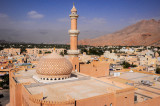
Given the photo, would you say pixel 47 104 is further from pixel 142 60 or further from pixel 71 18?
pixel 142 60

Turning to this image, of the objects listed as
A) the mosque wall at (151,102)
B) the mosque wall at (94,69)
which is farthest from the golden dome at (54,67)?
the mosque wall at (94,69)

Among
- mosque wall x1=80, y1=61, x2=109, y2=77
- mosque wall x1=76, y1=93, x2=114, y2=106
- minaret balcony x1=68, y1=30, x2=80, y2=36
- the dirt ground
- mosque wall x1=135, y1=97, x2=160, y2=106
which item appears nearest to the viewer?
mosque wall x1=76, y1=93, x2=114, y2=106

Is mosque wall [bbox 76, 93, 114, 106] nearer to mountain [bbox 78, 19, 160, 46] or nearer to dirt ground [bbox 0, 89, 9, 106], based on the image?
dirt ground [bbox 0, 89, 9, 106]

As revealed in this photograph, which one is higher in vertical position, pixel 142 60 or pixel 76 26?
pixel 76 26

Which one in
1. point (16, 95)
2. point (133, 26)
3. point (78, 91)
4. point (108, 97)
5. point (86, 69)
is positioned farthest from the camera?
point (133, 26)

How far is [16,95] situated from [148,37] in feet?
390

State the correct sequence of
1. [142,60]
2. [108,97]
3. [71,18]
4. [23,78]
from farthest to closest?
[142,60], [71,18], [23,78], [108,97]

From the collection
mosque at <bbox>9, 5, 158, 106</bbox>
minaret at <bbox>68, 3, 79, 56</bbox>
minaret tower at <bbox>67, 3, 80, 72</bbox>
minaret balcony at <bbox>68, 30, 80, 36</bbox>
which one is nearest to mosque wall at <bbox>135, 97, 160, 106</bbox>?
→ mosque at <bbox>9, 5, 158, 106</bbox>

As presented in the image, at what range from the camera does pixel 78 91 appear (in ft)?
30.3

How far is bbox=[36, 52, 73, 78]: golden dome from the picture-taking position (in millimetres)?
10516

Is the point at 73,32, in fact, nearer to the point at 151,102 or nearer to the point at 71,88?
the point at 71,88

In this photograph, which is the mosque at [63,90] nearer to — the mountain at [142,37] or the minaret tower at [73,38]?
the minaret tower at [73,38]

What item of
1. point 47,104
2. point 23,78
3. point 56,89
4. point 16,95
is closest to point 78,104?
point 47,104

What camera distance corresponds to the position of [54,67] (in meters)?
10.5
